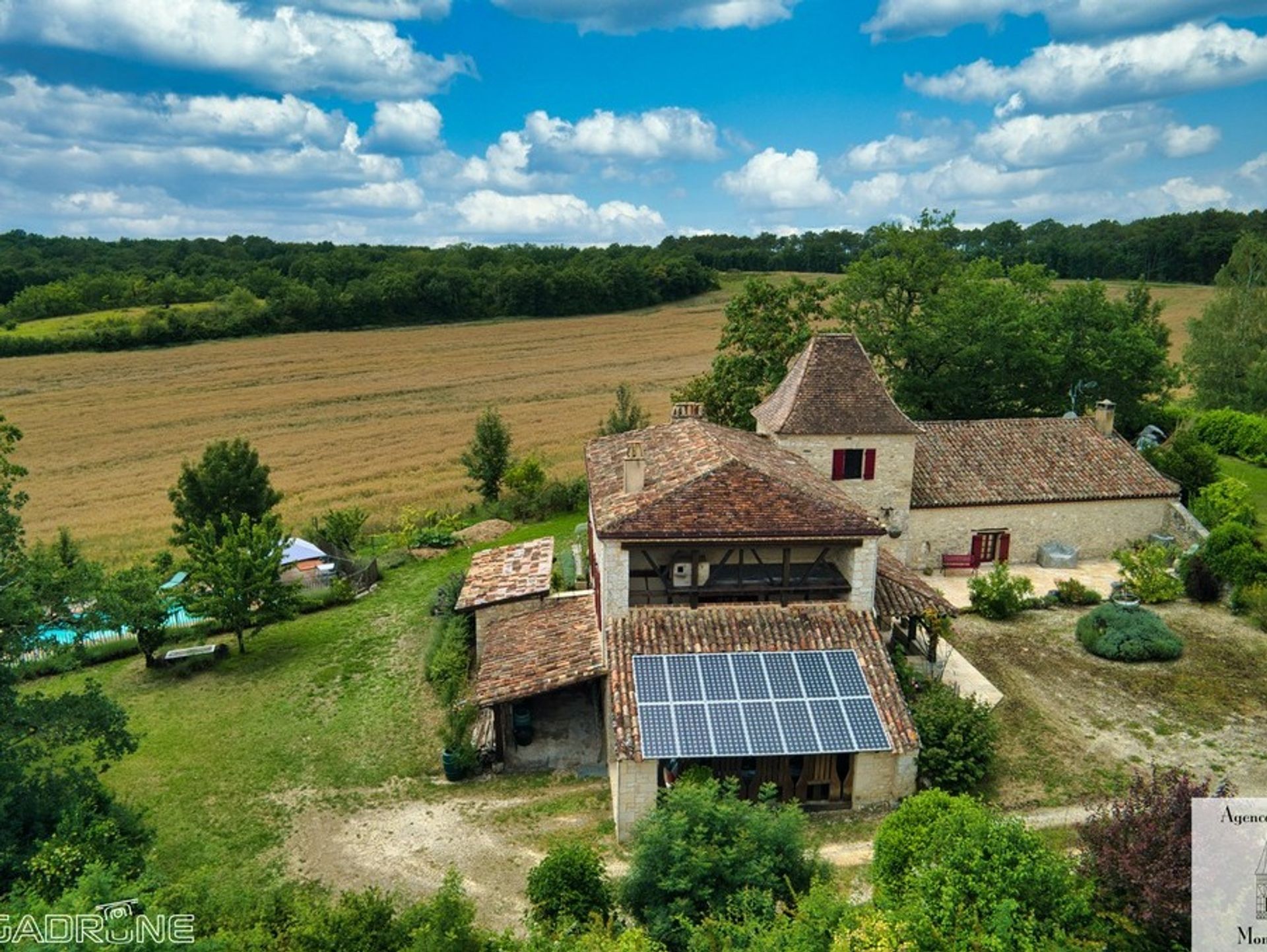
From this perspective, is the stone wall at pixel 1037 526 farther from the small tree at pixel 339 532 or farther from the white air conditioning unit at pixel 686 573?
the small tree at pixel 339 532

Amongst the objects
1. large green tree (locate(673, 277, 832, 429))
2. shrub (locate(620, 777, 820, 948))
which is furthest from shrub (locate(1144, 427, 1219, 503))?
shrub (locate(620, 777, 820, 948))

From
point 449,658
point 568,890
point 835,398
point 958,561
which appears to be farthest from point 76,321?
point 568,890

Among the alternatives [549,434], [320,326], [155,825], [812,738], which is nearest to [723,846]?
[812,738]

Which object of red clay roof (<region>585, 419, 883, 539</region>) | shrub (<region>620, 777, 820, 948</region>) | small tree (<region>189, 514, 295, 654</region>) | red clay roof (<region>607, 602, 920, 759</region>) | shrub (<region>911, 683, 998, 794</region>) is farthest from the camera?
small tree (<region>189, 514, 295, 654</region>)

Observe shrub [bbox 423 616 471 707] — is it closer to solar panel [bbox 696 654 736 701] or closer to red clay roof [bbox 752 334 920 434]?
solar panel [bbox 696 654 736 701]

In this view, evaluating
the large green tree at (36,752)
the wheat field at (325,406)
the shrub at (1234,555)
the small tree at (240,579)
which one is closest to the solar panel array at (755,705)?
the large green tree at (36,752)

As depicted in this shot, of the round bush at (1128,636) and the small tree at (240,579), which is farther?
the small tree at (240,579)

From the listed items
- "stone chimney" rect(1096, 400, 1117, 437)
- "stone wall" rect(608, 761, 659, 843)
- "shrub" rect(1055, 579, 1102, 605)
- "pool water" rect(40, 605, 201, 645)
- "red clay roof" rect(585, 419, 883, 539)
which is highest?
"red clay roof" rect(585, 419, 883, 539)

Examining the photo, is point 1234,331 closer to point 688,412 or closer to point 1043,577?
point 1043,577
